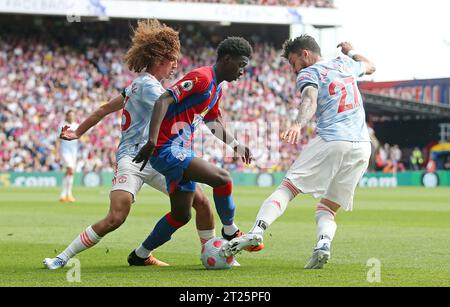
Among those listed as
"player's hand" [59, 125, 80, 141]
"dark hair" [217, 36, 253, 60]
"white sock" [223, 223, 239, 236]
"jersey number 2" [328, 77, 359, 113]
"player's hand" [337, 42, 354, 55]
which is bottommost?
"white sock" [223, 223, 239, 236]

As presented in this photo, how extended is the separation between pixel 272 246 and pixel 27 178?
2805cm

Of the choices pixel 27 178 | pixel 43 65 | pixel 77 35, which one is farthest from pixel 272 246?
pixel 77 35

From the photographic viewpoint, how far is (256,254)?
10.6 m

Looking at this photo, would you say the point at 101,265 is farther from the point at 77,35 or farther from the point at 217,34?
the point at 217,34

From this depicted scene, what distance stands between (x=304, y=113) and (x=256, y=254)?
259 centimetres

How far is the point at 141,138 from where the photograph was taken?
9227mm

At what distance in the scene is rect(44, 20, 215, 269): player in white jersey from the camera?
353 inches

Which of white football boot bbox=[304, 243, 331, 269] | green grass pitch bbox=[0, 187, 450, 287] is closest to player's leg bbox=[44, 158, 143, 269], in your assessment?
green grass pitch bbox=[0, 187, 450, 287]

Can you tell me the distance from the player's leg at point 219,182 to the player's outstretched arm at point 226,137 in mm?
466

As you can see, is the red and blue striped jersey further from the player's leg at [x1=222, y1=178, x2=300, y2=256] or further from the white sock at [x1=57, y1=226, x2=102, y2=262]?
the white sock at [x1=57, y1=226, x2=102, y2=262]

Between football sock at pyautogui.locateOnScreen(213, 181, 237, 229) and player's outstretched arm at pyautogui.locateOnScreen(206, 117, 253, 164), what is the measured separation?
424 millimetres

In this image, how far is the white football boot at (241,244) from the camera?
8.27m

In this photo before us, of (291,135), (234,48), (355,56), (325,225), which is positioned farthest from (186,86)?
(355,56)

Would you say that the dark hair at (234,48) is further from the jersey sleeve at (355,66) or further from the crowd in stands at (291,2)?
the crowd in stands at (291,2)
